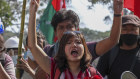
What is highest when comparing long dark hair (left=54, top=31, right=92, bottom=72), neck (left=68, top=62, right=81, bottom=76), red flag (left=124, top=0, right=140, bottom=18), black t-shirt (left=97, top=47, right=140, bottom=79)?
red flag (left=124, top=0, right=140, bottom=18)

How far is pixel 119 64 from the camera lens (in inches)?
176

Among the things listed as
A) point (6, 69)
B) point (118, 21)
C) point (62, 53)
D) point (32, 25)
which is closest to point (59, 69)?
point (62, 53)

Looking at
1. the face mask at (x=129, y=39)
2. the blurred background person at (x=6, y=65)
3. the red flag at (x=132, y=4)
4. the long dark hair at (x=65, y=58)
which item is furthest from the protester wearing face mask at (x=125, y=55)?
the blurred background person at (x=6, y=65)

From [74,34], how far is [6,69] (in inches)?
44.9

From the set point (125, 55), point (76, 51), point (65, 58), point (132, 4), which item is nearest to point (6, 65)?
point (65, 58)

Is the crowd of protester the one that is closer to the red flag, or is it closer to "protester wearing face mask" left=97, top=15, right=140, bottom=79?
"protester wearing face mask" left=97, top=15, right=140, bottom=79

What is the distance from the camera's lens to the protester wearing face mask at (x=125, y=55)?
4434mm

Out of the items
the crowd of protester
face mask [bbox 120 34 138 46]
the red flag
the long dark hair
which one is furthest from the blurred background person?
the red flag

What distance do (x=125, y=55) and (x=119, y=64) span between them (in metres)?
0.13

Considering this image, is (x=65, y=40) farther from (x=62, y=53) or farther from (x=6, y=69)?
(x=6, y=69)

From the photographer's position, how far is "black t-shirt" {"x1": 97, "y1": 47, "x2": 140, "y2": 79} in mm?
4430

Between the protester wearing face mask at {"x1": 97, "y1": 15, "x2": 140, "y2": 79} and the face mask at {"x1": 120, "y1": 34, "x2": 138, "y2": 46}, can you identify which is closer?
the protester wearing face mask at {"x1": 97, "y1": 15, "x2": 140, "y2": 79}

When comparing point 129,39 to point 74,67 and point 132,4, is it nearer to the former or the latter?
point 132,4

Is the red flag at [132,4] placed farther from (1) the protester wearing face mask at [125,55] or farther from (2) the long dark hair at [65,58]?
(2) the long dark hair at [65,58]
